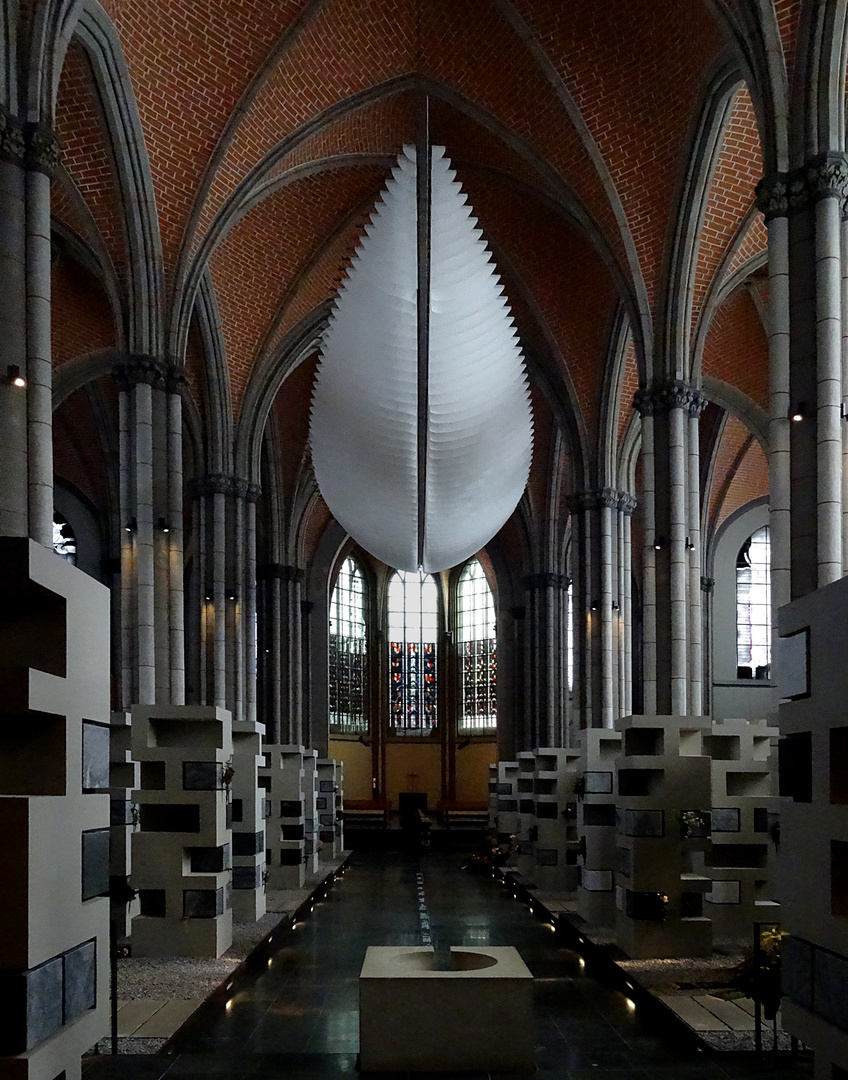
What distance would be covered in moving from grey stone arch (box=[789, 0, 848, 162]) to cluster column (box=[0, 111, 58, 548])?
930 cm

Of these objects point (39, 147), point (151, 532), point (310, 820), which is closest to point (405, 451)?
point (151, 532)

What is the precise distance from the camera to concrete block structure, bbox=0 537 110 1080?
16.9 ft

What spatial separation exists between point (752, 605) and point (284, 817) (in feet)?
82.8

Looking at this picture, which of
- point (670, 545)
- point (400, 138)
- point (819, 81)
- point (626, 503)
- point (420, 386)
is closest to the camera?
point (819, 81)

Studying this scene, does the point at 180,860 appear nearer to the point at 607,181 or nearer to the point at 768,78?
the point at 768,78

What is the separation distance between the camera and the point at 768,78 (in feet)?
50.3

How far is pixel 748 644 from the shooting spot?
42.2 meters

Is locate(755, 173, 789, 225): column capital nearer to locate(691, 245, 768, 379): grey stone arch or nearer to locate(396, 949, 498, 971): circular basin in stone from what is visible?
locate(691, 245, 768, 379): grey stone arch

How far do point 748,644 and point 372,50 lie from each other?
26.5 metres

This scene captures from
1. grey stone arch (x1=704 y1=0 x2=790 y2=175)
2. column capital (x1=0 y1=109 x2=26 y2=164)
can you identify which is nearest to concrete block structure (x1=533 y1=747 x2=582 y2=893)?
grey stone arch (x1=704 y1=0 x2=790 y2=175)

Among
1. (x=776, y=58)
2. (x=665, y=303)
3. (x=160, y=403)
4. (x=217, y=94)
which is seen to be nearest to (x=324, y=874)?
(x=160, y=403)

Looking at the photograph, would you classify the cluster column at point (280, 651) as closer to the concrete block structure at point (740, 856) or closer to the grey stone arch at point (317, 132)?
the grey stone arch at point (317, 132)

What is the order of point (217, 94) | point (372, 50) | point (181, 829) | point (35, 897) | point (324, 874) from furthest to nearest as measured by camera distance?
point (324, 874), point (372, 50), point (217, 94), point (181, 829), point (35, 897)

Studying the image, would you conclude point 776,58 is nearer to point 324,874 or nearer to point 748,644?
point 324,874
